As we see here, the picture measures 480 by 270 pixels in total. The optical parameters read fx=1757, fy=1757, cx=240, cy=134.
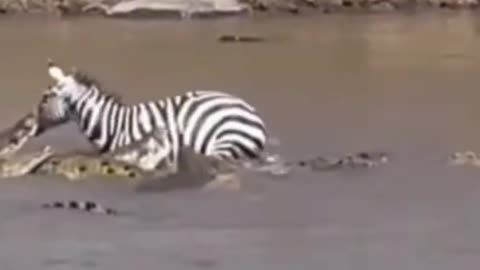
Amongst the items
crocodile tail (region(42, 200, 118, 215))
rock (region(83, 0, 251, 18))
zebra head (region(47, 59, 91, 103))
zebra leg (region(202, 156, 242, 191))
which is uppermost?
rock (region(83, 0, 251, 18))

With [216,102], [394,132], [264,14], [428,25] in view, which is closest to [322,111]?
[394,132]

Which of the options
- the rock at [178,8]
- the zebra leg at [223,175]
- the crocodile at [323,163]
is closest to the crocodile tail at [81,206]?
the zebra leg at [223,175]

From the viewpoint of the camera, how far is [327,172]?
4.60 metres

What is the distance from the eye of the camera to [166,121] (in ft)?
15.4

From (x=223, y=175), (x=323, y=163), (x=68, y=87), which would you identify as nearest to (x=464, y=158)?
(x=323, y=163)

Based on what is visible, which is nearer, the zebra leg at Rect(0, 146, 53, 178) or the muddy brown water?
the muddy brown water

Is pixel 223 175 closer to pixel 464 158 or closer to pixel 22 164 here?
pixel 22 164

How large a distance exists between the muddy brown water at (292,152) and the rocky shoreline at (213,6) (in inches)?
38.1

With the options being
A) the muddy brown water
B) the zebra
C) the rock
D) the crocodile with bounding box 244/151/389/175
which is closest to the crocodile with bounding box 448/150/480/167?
the muddy brown water

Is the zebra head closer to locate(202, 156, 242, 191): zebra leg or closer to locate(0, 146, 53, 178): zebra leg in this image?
locate(0, 146, 53, 178): zebra leg

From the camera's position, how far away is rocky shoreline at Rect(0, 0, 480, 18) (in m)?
10.2

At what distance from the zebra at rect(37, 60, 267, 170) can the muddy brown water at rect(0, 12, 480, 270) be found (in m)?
0.14

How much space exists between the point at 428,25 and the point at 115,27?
66.8 inches

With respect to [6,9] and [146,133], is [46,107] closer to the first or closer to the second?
[146,133]
